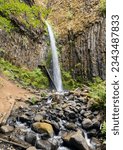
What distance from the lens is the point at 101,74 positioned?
15758 millimetres

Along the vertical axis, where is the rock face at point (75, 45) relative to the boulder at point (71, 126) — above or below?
above

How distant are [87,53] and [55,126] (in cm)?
1014

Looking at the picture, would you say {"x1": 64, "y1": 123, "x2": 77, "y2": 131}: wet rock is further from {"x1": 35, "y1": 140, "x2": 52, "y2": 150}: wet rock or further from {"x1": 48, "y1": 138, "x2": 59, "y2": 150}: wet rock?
{"x1": 35, "y1": 140, "x2": 52, "y2": 150}: wet rock

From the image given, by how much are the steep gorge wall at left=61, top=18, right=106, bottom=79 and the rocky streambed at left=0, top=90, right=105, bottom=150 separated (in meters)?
6.97

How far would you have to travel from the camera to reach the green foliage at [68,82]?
16.0m

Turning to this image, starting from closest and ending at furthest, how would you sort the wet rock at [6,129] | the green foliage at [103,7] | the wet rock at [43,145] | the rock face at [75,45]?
1. the wet rock at [43,145]
2. the wet rock at [6,129]
3. the rock face at [75,45]
4. the green foliage at [103,7]

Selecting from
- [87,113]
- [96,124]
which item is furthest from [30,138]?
[87,113]

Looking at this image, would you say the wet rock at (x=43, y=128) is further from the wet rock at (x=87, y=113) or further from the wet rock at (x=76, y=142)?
the wet rock at (x=87, y=113)

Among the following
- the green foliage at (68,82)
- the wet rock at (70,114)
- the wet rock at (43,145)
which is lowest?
the wet rock at (43,145)

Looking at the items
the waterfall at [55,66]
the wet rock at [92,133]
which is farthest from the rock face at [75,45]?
the wet rock at [92,133]

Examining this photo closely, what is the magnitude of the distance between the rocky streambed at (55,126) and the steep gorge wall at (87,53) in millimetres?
6975

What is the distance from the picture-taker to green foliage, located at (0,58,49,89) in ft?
41.7

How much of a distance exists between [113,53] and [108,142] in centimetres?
105

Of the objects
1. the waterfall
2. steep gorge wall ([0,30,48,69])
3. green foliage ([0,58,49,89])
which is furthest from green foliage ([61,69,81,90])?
steep gorge wall ([0,30,48,69])
